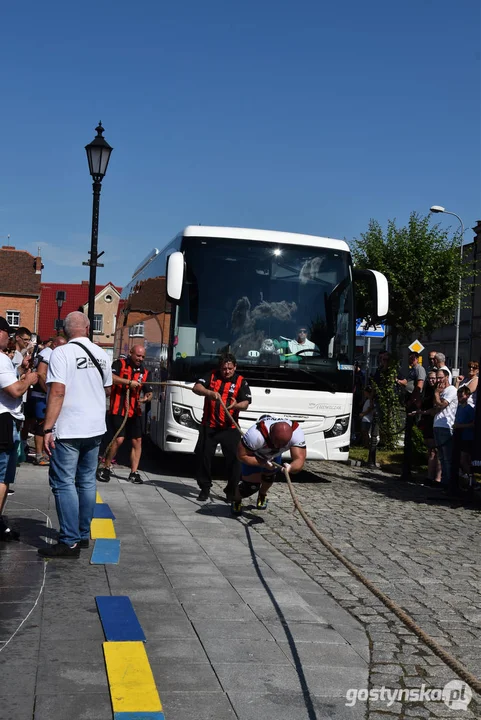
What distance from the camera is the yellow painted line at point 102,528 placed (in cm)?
803

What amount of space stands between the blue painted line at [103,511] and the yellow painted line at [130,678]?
4.15 meters

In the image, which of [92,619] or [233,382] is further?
[233,382]

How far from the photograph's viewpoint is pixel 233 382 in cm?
1070

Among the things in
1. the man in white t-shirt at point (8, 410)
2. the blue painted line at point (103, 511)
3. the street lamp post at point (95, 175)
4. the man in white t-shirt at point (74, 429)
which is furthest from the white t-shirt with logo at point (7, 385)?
the street lamp post at point (95, 175)

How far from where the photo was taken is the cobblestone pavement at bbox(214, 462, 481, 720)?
4848mm

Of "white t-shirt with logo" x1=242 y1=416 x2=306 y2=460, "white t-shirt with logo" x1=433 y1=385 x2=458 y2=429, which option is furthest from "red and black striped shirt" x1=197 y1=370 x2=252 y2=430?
"white t-shirt with logo" x1=433 y1=385 x2=458 y2=429

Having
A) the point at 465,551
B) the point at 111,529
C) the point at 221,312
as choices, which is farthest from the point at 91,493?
the point at 221,312

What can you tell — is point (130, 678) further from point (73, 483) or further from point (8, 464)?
point (8, 464)

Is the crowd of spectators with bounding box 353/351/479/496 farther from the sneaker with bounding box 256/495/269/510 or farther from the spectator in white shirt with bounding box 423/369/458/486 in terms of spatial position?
the sneaker with bounding box 256/495/269/510

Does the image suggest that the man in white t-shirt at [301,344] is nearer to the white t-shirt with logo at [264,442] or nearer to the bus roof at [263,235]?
the bus roof at [263,235]

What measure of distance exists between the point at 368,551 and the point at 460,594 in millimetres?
1497

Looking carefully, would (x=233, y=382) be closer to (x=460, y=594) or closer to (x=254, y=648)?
(x=460, y=594)

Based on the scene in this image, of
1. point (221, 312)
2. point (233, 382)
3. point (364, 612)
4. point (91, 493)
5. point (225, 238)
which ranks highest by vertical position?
point (225, 238)

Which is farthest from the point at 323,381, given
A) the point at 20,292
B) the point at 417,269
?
the point at 20,292
